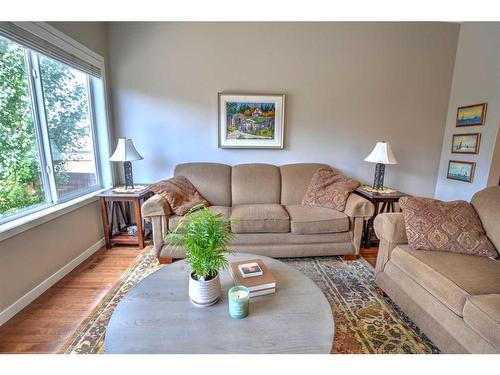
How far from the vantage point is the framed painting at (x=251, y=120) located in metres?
2.80

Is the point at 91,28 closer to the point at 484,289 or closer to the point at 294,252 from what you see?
the point at 294,252

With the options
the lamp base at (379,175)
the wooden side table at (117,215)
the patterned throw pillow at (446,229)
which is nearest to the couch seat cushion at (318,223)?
the patterned throw pillow at (446,229)

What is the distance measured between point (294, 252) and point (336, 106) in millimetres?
1868

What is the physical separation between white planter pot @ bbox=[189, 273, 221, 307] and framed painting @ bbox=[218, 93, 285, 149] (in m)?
2.06

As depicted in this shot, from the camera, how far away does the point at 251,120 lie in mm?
2848

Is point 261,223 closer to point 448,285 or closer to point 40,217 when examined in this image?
point 448,285

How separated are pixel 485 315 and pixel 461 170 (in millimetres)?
2498

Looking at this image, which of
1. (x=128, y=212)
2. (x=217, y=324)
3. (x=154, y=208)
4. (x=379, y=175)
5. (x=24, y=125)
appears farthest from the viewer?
(x=128, y=212)

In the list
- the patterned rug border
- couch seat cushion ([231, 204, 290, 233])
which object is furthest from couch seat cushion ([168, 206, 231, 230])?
the patterned rug border

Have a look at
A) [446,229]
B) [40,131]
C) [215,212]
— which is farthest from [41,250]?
[446,229]

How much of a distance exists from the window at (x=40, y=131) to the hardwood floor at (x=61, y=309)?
2.09ft

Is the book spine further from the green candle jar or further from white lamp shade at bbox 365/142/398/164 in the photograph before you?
white lamp shade at bbox 365/142/398/164

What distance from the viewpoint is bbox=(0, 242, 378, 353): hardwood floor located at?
1333 millimetres

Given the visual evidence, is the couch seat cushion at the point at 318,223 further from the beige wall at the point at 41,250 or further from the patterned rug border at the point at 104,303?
the beige wall at the point at 41,250
